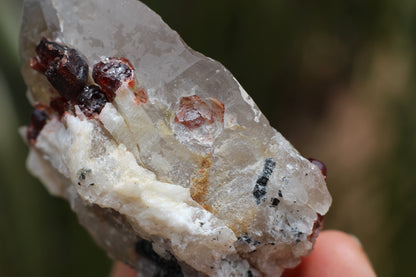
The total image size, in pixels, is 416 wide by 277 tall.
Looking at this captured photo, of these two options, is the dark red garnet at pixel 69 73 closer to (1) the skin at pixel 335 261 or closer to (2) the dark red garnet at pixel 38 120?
(2) the dark red garnet at pixel 38 120

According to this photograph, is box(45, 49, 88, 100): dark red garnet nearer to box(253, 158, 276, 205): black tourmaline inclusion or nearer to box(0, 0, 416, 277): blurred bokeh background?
box(253, 158, 276, 205): black tourmaline inclusion

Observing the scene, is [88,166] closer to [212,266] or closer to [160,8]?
[212,266]

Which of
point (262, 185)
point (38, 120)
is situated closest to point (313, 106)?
point (262, 185)

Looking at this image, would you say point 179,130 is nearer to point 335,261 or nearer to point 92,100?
point 92,100

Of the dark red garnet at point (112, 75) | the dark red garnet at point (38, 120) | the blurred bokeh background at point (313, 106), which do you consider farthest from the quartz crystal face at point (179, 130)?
the blurred bokeh background at point (313, 106)

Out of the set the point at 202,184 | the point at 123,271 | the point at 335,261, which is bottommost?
the point at 123,271

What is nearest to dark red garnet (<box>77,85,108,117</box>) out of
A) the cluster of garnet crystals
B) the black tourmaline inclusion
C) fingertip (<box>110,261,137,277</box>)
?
the cluster of garnet crystals
